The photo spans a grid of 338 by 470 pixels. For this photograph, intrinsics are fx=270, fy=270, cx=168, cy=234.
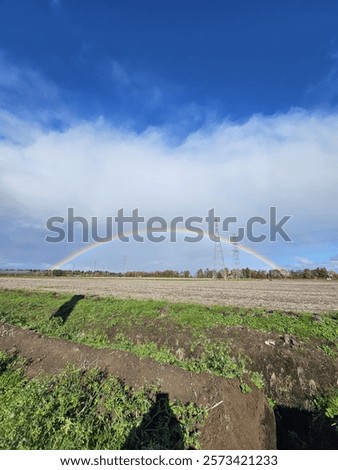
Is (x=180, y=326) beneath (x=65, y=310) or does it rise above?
beneath

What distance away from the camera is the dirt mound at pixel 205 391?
5246 millimetres

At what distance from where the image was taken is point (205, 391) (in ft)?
19.5

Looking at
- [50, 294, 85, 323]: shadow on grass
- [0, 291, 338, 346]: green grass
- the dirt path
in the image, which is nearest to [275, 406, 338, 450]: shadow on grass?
Answer: [0, 291, 338, 346]: green grass

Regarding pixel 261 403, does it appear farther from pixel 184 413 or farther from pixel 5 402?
pixel 5 402

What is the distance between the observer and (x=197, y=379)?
248 inches

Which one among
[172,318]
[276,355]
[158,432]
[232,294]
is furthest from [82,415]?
[232,294]

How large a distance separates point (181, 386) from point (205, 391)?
56cm

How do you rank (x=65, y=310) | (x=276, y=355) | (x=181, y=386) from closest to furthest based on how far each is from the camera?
(x=181, y=386) → (x=276, y=355) → (x=65, y=310)

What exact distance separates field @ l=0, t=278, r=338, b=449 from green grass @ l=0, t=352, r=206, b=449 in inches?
0.8

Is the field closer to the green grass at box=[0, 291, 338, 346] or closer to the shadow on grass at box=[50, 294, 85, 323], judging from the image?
the green grass at box=[0, 291, 338, 346]

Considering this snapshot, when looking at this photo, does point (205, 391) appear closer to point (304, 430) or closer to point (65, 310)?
point (304, 430)

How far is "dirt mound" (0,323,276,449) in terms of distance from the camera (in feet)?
17.2
